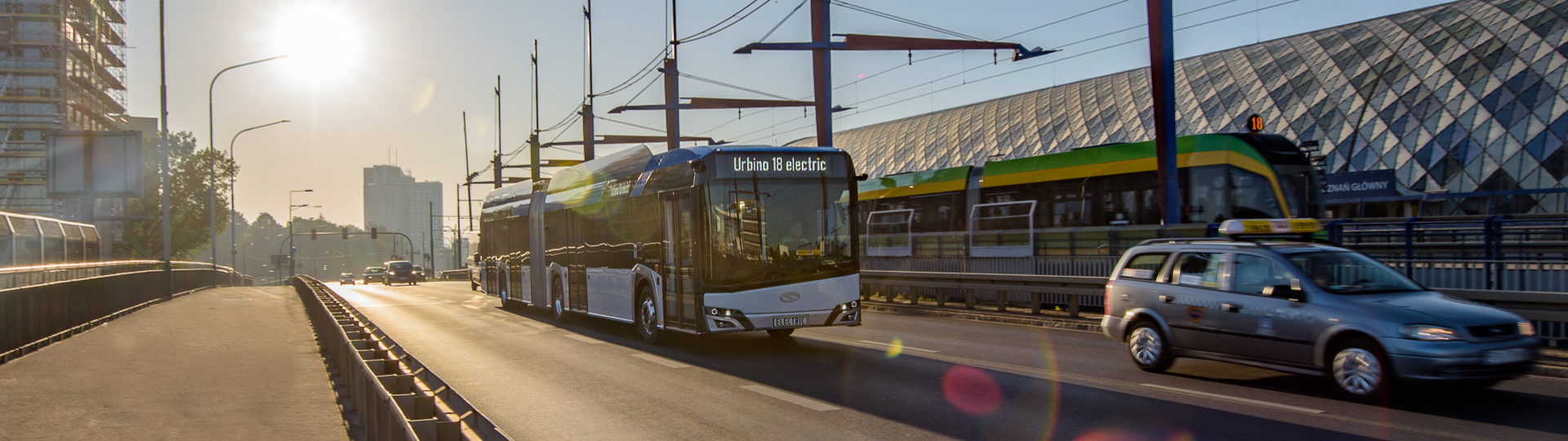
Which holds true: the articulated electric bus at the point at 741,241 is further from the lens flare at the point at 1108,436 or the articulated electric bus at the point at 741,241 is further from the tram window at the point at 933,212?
the tram window at the point at 933,212

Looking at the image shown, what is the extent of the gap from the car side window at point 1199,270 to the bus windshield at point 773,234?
14.0 ft

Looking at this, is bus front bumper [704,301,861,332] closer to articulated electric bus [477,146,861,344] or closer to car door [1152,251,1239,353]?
articulated electric bus [477,146,861,344]

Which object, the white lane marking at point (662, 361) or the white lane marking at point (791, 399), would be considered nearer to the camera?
the white lane marking at point (791, 399)

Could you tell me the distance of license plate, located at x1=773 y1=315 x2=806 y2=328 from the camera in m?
13.0

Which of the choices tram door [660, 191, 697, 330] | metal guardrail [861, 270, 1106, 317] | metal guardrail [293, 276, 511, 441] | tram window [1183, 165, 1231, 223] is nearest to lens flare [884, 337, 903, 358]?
tram door [660, 191, 697, 330]

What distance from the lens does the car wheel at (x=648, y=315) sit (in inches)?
571

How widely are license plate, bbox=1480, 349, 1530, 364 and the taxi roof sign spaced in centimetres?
231

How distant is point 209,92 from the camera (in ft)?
132

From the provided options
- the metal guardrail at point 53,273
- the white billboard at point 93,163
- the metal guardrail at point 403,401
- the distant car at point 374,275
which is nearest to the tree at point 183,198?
the distant car at point 374,275

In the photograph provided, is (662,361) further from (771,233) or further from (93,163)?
(93,163)

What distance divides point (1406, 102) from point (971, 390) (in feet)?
164

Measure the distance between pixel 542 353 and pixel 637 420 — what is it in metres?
6.03

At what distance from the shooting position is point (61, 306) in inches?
666

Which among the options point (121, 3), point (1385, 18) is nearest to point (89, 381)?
point (1385, 18)
